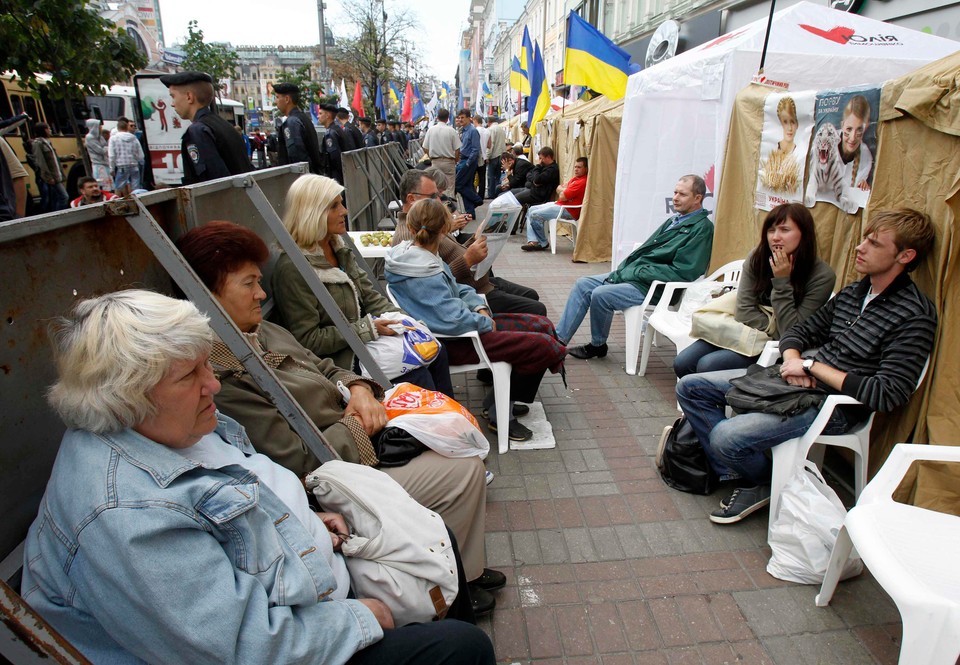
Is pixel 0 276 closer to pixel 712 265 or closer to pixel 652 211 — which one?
pixel 712 265

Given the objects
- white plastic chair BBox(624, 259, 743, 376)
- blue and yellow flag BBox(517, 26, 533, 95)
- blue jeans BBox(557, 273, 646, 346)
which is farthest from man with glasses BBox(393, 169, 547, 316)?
blue and yellow flag BBox(517, 26, 533, 95)

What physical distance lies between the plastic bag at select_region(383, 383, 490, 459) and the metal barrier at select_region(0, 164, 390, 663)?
1.22 ft

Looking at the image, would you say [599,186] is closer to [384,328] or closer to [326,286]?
[384,328]

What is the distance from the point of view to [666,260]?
4.67 metres

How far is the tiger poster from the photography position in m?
3.07

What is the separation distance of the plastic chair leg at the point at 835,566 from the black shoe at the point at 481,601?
1275mm

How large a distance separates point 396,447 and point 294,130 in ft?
17.9

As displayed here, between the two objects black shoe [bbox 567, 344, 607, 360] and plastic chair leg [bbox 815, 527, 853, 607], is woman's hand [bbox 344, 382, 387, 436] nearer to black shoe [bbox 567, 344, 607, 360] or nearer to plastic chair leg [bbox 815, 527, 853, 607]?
plastic chair leg [bbox 815, 527, 853, 607]

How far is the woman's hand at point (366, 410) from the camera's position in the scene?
229 centimetres

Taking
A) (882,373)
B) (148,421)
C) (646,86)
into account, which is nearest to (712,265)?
(646,86)

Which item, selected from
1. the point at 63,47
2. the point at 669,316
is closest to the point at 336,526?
the point at 669,316

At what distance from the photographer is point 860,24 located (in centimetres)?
582

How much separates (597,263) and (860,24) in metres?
4.08

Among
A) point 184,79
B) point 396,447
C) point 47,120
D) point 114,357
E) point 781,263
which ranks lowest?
point 396,447
